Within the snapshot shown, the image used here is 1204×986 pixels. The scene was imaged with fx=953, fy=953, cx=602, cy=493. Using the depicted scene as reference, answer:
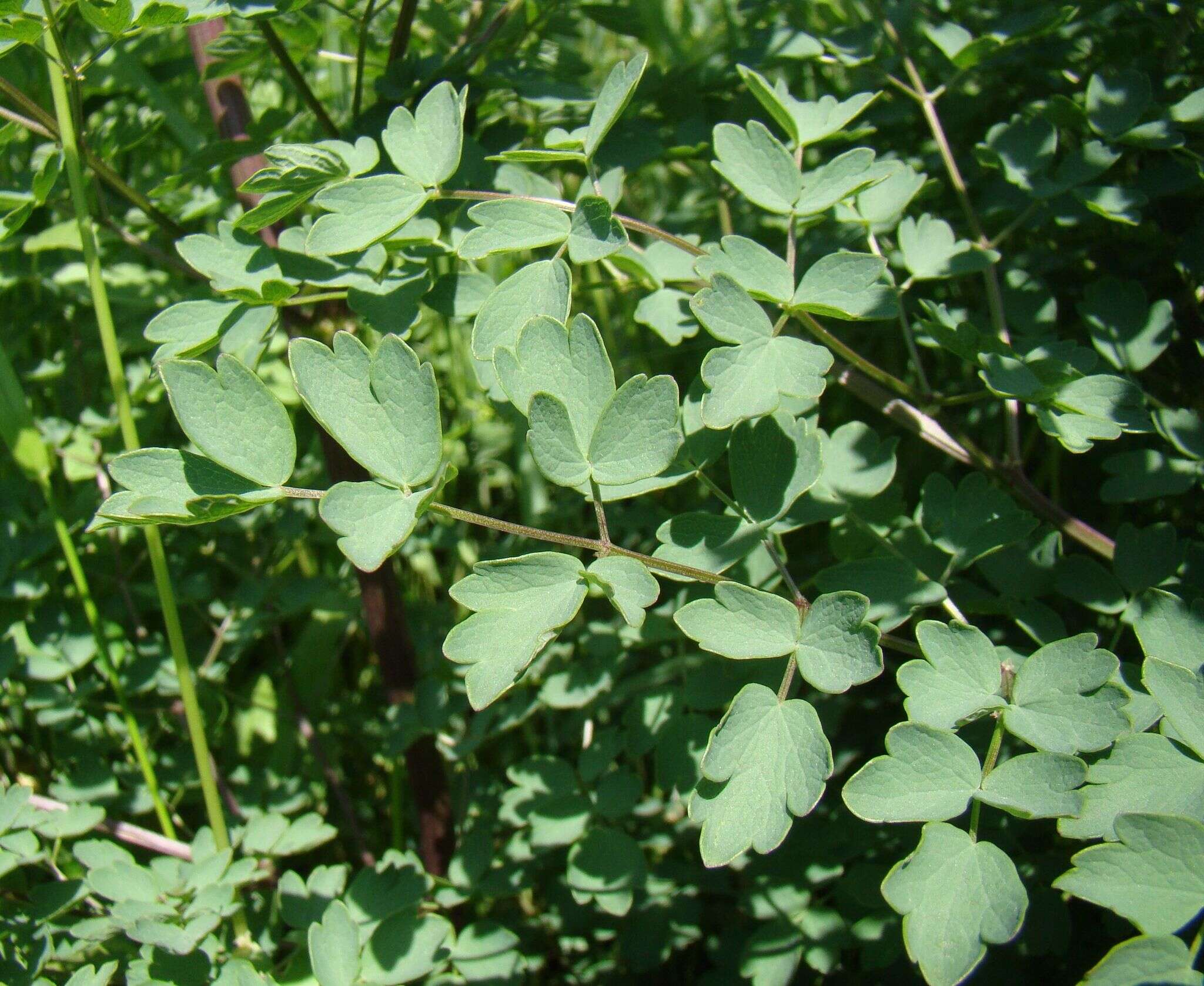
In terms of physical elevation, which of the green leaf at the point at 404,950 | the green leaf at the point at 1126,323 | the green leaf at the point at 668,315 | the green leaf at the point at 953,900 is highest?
the green leaf at the point at 668,315

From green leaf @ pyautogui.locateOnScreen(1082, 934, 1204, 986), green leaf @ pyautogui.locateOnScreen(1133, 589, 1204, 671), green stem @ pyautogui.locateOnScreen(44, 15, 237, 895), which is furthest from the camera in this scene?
green stem @ pyautogui.locateOnScreen(44, 15, 237, 895)

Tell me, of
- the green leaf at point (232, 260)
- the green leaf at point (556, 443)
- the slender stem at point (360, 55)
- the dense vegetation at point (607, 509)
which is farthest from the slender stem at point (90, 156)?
the green leaf at point (556, 443)

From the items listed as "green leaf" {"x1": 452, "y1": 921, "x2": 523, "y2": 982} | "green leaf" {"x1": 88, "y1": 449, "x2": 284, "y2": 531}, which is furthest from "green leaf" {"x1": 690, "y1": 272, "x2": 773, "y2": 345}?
"green leaf" {"x1": 452, "y1": 921, "x2": 523, "y2": 982}

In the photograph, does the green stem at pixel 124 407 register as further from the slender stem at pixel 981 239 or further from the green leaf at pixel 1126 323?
the green leaf at pixel 1126 323

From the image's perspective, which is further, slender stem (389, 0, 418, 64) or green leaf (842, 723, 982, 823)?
slender stem (389, 0, 418, 64)

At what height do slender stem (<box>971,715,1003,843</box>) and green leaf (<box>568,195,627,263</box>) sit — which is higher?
green leaf (<box>568,195,627,263</box>)

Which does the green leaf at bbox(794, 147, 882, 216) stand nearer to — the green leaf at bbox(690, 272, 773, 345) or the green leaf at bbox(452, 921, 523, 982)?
the green leaf at bbox(690, 272, 773, 345)
